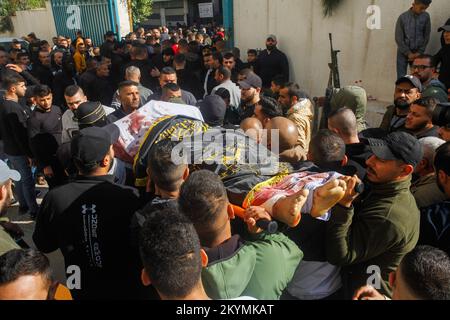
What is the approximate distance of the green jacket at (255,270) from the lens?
1.52 metres

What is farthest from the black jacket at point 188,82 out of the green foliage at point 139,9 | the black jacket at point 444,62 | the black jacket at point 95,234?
the green foliage at point 139,9

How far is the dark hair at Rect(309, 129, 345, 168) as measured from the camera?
2418 millimetres

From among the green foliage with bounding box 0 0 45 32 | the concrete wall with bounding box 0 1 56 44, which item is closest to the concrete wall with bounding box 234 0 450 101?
the concrete wall with bounding box 0 1 56 44

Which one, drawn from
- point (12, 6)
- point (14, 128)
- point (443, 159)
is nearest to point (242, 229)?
point (443, 159)

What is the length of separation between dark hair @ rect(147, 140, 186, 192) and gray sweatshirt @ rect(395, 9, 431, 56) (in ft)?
15.5

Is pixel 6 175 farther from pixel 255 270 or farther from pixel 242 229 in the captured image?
pixel 255 270

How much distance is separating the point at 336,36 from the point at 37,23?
1154 centimetres

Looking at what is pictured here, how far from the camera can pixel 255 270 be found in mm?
1632

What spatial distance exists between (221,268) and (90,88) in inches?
192

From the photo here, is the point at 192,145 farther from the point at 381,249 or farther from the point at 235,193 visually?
the point at 381,249

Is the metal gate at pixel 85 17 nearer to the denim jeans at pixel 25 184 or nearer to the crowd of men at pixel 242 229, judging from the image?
the denim jeans at pixel 25 184

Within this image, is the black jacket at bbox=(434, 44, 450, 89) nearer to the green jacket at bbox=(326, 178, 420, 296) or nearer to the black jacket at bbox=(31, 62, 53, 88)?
the green jacket at bbox=(326, 178, 420, 296)

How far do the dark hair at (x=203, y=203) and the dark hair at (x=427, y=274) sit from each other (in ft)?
2.51

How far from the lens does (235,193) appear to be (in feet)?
6.27
